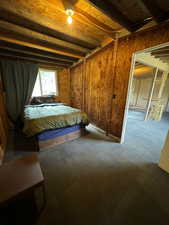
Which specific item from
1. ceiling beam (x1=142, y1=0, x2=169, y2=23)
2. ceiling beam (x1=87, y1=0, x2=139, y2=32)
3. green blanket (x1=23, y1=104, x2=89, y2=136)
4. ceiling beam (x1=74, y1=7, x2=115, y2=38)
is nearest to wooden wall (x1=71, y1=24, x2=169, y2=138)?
ceiling beam (x1=142, y1=0, x2=169, y2=23)

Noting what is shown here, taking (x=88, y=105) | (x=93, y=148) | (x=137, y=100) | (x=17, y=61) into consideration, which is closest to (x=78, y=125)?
(x=93, y=148)

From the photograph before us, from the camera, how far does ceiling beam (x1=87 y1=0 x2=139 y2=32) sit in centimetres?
138

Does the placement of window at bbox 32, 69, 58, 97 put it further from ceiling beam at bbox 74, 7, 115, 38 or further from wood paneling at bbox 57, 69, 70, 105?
ceiling beam at bbox 74, 7, 115, 38

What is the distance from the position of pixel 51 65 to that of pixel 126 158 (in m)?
4.48

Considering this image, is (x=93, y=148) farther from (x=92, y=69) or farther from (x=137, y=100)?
(x=137, y=100)

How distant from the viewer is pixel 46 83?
444cm

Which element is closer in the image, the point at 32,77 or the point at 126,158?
the point at 126,158

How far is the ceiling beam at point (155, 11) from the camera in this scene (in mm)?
1365

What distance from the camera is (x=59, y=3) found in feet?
4.78

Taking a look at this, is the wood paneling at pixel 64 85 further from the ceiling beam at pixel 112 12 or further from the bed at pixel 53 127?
the ceiling beam at pixel 112 12

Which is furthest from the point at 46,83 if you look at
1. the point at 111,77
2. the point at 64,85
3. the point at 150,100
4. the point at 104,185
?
the point at 150,100

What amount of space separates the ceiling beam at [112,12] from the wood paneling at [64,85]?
11.1 feet

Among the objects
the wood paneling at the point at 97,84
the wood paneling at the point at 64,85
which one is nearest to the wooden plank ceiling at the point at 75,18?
the wood paneling at the point at 97,84

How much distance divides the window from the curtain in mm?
502
